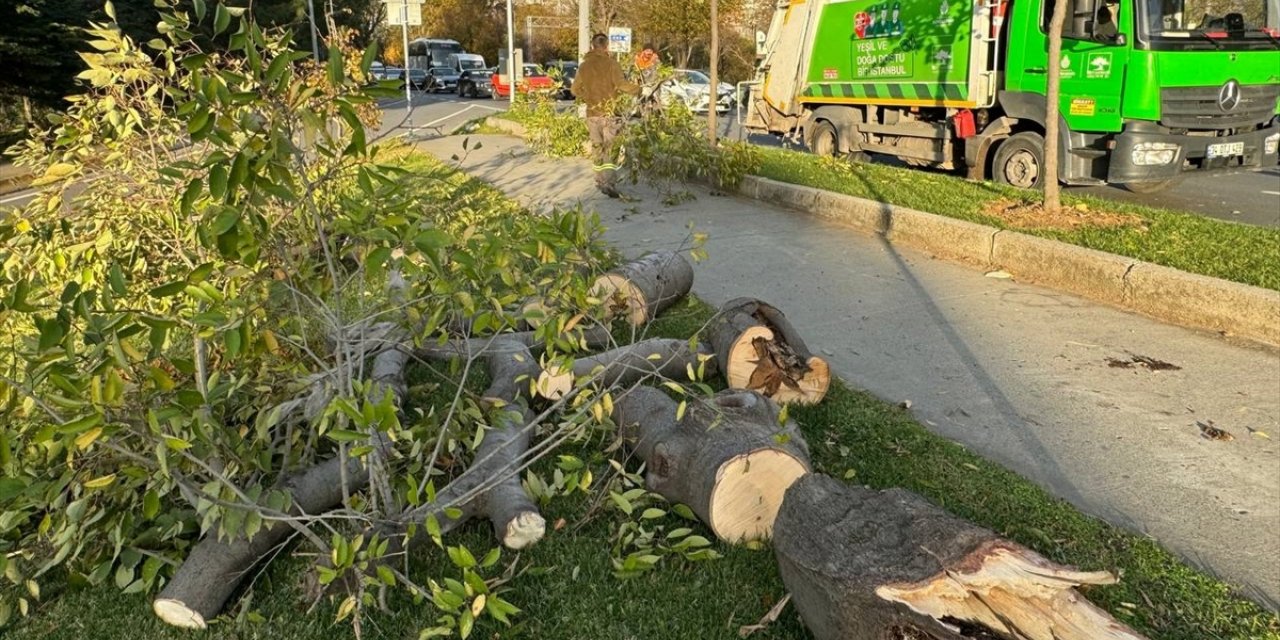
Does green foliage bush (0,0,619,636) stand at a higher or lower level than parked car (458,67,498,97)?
lower

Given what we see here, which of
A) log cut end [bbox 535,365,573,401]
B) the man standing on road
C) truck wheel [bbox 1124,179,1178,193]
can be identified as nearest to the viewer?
log cut end [bbox 535,365,573,401]

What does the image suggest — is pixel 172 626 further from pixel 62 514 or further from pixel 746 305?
pixel 746 305

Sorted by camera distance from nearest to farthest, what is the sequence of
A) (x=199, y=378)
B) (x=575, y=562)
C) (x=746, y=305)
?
(x=199, y=378) → (x=575, y=562) → (x=746, y=305)

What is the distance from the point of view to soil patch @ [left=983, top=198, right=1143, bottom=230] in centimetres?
732

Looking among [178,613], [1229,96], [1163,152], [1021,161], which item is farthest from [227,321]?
[1229,96]

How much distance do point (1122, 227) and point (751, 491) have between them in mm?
5658

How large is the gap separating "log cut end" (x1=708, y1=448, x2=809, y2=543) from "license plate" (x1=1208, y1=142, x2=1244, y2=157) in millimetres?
8323

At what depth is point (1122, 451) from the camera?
Answer: 3.85 m

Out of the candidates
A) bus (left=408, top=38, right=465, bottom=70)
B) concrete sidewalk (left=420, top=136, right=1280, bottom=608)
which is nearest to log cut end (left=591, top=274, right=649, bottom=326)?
concrete sidewalk (left=420, top=136, right=1280, bottom=608)

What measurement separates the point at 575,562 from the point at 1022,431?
226 cm

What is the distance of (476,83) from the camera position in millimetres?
39750

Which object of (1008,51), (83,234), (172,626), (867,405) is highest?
(1008,51)

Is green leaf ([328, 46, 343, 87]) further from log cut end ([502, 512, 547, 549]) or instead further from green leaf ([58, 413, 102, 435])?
log cut end ([502, 512, 547, 549])

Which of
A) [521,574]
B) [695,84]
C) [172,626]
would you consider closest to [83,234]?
[172,626]
